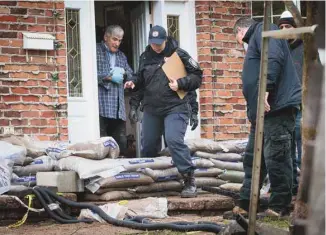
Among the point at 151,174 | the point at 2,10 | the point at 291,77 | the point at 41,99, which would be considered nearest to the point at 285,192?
the point at 291,77

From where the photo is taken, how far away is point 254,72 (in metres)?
6.86

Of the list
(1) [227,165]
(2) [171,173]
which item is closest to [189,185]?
(2) [171,173]

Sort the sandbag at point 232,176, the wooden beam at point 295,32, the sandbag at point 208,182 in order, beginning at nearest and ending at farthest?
the wooden beam at point 295,32 < the sandbag at point 208,182 < the sandbag at point 232,176

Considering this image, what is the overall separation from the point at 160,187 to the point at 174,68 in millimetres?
1238

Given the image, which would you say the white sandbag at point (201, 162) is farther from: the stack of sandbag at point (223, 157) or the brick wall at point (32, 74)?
the brick wall at point (32, 74)

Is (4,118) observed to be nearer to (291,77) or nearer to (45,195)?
(45,195)

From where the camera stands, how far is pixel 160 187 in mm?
8461

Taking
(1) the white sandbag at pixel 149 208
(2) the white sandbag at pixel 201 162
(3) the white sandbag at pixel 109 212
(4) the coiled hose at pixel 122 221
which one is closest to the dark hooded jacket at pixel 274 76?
(4) the coiled hose at pixel 122 221

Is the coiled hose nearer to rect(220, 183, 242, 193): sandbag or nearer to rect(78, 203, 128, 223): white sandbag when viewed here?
rect(78, 203, 128, 223): white sandbag

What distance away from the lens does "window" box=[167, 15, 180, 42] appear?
33.6ft

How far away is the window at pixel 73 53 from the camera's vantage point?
9.56 meters

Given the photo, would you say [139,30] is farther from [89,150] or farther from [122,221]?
[122,221]

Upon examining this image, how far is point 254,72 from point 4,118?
3258 millimetres

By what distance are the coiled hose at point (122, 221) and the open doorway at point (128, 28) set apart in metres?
2.81
